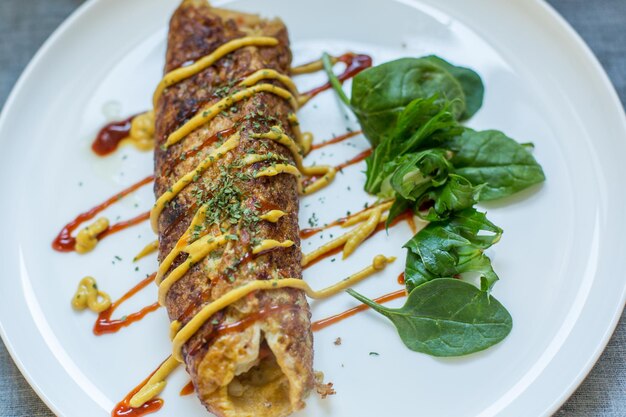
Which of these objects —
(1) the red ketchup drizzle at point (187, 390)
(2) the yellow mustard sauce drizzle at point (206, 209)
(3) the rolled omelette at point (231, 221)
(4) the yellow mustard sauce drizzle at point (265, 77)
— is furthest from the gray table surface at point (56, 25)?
(4) the yellow mustard sauce drizzle at point (265, 77)

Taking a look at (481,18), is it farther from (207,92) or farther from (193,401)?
(193,401)

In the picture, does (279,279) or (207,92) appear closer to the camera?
(279,279)

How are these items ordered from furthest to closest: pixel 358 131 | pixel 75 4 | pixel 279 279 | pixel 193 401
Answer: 1. pixel 75 4
2. pixel 358 131
3. pixel 193 401
4. pixel 279 279

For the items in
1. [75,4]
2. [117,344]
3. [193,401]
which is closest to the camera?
[193,401]

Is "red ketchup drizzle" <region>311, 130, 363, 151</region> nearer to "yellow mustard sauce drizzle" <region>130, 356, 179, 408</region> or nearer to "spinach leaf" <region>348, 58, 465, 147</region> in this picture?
"spinach leaf" <region>348, 58, 465, 147</region>

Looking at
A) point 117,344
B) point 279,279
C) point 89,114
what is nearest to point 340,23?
point 89,114

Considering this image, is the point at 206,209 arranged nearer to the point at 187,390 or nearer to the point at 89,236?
the point at 187,390

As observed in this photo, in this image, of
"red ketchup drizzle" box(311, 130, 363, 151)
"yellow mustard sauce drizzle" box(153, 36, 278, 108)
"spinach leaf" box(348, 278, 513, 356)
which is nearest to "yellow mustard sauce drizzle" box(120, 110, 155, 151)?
"yellow mustard sauce drizzle" box(153, 36, 278, 108)
